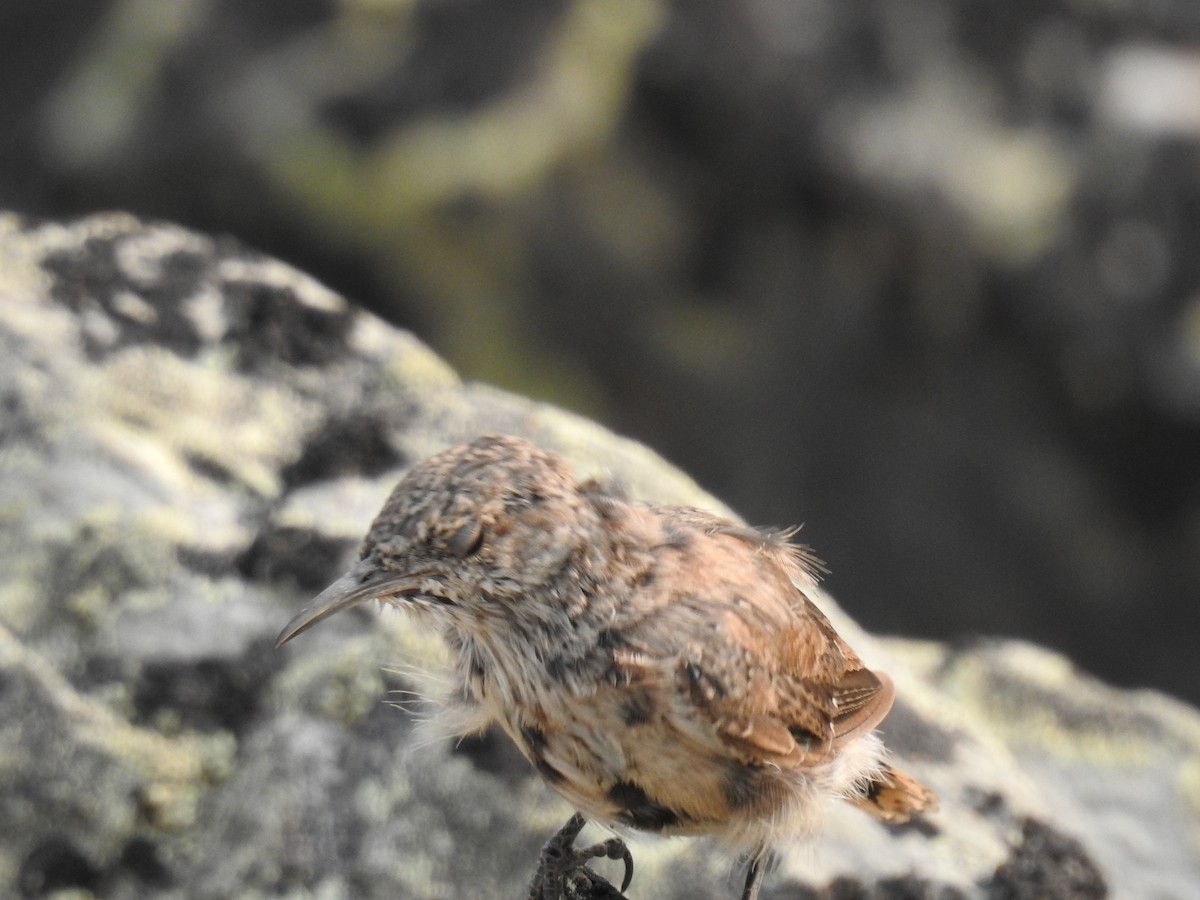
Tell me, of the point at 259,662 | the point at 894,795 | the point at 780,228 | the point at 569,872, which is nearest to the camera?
the point at 569,872

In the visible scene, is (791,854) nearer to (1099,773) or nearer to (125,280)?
(1099,773)

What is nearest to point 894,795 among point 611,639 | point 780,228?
point 611,639

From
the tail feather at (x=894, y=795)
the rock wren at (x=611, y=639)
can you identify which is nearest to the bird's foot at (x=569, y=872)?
the rock wren at (x=611, y=639)

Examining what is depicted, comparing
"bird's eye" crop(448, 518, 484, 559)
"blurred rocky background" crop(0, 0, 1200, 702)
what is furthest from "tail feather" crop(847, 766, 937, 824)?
"blurred rocky background" crop(0, 0, 1200, 702)

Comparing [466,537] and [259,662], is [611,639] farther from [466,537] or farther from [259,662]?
[259,662]

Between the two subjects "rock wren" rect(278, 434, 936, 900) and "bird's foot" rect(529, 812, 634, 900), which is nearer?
"rock wren" rect(278, 434, 936, 900)

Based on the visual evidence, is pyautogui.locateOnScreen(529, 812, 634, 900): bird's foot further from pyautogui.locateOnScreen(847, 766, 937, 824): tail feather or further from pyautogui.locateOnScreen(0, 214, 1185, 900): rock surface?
pyautogui.locateOnScreen(847, 766, 937, 824): tail feather

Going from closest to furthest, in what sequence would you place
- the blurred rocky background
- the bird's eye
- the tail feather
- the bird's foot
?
the bird's eye, the bird's foot, the tail feather, the blurred rocky background
